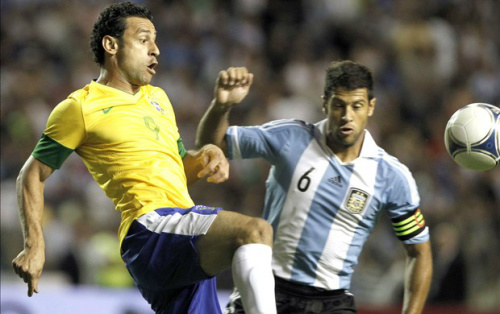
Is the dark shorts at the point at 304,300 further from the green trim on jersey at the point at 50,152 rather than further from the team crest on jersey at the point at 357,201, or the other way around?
the green trim on jersey at the point at 50,152

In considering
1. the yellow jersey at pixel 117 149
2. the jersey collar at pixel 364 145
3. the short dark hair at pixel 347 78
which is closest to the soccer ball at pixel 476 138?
the jersey collar at pixel 364 145

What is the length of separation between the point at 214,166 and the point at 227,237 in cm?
44

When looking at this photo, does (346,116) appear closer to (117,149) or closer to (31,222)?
(117,149)

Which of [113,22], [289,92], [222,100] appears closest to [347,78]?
[222,100]

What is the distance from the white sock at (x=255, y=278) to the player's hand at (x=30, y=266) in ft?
3.36

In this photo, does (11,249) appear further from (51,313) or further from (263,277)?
(263,277)

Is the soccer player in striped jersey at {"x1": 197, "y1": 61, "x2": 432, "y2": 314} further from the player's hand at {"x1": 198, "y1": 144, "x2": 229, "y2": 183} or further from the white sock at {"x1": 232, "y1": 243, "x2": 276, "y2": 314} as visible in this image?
the white sock at {"x1": 232, "y1": 243, "x2": 276, "y2": 314}

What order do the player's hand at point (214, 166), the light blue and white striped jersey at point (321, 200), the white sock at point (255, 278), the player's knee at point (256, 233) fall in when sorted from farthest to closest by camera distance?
the light blue and white striped jersey at point (321, 200) → the player's hand at point (214, 166) → the player's knee at point (256, 233) → the white sock at point (255, 278)

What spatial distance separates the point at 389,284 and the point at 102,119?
494cm

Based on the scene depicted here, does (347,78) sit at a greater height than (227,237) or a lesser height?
greater

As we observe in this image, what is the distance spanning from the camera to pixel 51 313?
777cm

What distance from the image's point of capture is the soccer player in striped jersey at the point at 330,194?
529 cm

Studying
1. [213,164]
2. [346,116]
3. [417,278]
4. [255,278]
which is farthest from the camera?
[417,278]

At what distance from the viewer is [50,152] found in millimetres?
4461
